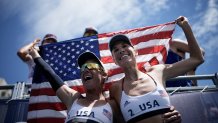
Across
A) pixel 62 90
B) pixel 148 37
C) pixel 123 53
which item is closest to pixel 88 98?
pixel 62 90

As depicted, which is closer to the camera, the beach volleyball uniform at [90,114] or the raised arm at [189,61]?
the beach volleyball uniform at [90,114]

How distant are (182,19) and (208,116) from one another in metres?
1.83

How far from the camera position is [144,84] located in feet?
8.83

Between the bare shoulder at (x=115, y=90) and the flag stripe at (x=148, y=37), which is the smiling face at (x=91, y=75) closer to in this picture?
the bare shoulder at (x=115, y=90)

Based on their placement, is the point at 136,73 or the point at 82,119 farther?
the point at 136,73

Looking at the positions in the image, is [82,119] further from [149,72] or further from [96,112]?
[149,72]

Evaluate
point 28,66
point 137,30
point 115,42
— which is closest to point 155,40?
point 137,30

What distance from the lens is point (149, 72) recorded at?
3.00 meters

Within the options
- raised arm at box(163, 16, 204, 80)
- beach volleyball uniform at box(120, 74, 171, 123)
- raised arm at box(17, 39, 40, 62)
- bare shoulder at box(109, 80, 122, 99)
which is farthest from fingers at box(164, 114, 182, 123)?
raised arm at box(17, 39, 40, 62)

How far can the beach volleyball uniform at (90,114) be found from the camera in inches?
97.8

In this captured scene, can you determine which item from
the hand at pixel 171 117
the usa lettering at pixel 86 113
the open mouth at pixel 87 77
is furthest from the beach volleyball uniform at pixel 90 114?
the hand at pixel 171 117

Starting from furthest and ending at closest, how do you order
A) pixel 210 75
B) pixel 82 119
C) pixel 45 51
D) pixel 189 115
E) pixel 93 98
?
pixel 45 51 → pixel 210 75 → pixel 189 115 → pixel 93 98 → pixel 82 119

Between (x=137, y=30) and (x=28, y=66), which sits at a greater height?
(x=137, y=30)

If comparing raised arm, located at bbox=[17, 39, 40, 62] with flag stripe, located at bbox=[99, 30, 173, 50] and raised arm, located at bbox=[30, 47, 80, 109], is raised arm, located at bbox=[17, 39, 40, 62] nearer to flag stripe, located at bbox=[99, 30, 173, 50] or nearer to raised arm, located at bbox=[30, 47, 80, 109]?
raised arm, located at bbox=[30, 47, 80, 109]
